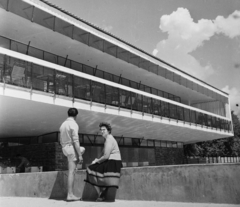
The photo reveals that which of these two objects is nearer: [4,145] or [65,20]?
[65,20]

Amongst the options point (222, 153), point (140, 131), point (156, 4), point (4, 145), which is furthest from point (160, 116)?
point (222, 153)

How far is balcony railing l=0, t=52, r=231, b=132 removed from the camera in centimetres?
1423

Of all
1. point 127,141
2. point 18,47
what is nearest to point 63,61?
point 18,47

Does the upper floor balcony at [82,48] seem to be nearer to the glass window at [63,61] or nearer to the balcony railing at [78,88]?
the glass window at [63,61]

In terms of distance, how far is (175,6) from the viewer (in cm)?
647

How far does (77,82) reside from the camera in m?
17.9

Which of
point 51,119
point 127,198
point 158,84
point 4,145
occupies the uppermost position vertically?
point 158,84

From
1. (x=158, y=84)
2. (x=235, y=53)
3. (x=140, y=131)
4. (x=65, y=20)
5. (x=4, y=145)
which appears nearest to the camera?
(x=235, y=53)

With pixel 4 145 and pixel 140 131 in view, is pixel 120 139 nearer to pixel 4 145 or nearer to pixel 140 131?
pixel 140 131

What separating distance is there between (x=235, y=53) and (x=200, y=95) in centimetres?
3294

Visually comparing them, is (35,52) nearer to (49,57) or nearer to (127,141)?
(49,57)

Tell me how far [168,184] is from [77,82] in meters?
13.6

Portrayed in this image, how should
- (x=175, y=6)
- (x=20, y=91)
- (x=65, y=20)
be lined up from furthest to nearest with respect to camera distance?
(x=65, y=20) < (x=20, y=91) < (x=175, y=6)

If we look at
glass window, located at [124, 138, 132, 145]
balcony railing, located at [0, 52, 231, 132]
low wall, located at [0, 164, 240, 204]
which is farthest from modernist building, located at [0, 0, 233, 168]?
low wall, located at [0, 164, 240, 204]
